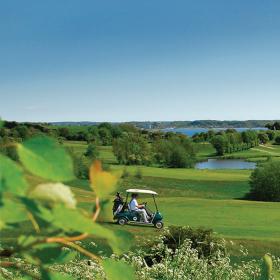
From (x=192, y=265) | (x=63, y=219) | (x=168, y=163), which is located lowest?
(x=168, y=163)

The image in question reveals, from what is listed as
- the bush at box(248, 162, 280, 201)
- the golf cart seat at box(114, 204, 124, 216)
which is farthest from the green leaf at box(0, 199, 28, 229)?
the bush at box(248, 162, 280, 201)

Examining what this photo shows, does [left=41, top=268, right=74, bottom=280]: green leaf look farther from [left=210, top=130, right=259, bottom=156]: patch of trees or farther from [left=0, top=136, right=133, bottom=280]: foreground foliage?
[left=210, top=130, right=259, bottom=156]: patch of trees

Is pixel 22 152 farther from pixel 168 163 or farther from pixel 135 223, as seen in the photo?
pixel 168 163

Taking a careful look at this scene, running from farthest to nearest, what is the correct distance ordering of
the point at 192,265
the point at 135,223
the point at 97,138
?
the point at 97,138
the point at 135,223
the point at 192,265

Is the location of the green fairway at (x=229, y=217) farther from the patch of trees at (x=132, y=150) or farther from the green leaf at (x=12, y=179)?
the patch of trees at (x=132, y=150)

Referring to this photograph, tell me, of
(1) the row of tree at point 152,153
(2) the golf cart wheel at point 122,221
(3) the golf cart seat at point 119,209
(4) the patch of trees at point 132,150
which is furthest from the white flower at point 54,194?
(1) the row of tree at point 152,153

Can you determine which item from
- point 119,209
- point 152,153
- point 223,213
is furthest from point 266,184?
point 152,153

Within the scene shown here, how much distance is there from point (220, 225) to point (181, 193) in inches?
716

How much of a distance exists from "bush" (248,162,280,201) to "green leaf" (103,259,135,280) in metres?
33.8

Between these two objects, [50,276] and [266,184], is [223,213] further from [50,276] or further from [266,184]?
[50,276]

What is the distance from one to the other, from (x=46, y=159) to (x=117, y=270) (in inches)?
7.1

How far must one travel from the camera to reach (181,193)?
116 ft

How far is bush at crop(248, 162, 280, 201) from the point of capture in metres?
33.0

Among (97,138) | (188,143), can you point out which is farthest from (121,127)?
(188,143)
